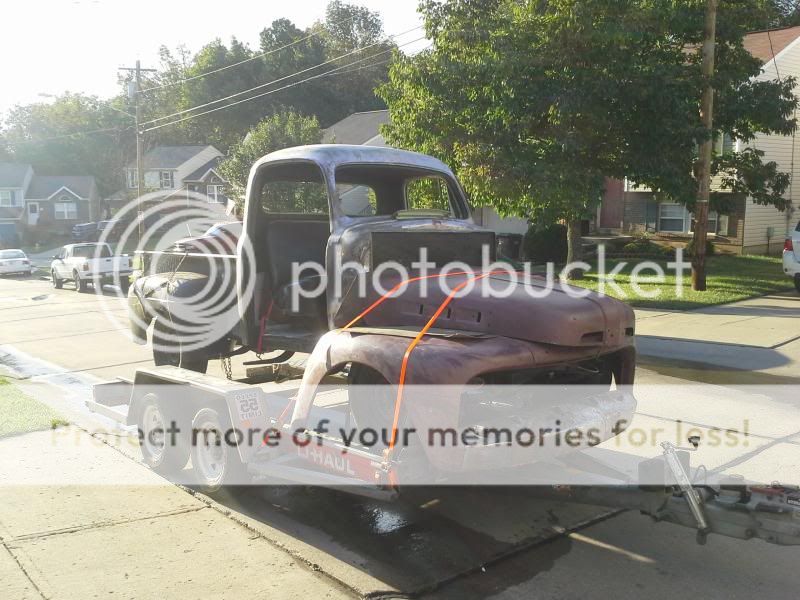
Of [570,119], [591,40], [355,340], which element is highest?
[591,40]

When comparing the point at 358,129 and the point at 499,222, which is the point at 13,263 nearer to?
the point at 358,129

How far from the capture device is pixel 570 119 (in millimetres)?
16719

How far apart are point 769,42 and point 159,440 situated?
93.5ft

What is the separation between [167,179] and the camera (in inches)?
2867

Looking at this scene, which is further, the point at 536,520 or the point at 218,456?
the point at 218,456

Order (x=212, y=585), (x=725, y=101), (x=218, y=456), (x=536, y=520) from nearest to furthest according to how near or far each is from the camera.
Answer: (x=212, y=585) < (x=536, y=520) < (x=218, y=456) < (x=725, y=101)

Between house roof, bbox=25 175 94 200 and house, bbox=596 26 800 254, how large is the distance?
56075mm

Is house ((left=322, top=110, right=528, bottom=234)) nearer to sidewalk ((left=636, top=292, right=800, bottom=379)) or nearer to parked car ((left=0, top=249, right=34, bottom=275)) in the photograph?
parked car ((left=0, top=249, right=34, bottom=275))

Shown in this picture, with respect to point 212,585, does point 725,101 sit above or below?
above

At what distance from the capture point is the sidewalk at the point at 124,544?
4.41 metres

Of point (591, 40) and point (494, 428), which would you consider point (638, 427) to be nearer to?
point (494, 428)

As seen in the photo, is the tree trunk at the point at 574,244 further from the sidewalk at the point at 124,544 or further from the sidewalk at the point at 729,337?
the sidewalk at the point at 124,544

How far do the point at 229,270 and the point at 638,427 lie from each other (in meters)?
4.21

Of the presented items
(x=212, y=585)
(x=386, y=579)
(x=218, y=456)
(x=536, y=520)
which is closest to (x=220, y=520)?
(x=218, y=456)
